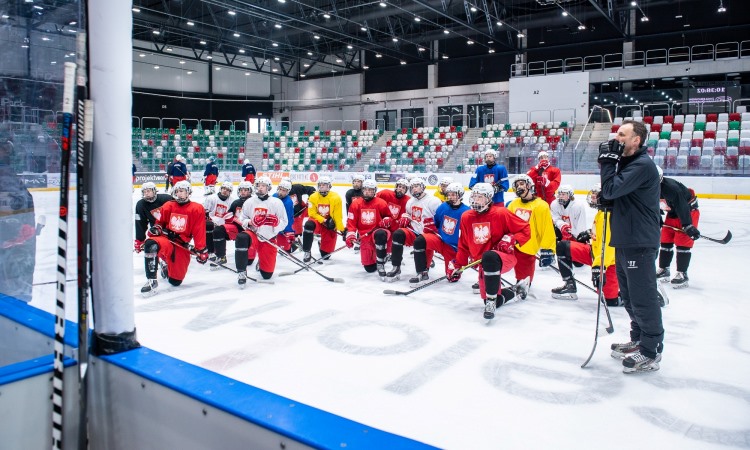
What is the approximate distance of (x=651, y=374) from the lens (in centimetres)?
312

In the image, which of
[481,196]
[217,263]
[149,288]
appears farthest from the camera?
[217,263]

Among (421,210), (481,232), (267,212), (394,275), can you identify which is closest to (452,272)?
(481,232)

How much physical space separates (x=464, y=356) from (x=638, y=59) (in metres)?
20.2

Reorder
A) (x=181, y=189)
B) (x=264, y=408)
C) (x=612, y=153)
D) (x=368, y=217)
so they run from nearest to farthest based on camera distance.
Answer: (x=264, y=408), (x=612, y=153), (x=181, y=189), (x=368, y=217)

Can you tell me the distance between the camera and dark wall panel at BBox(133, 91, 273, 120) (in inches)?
978

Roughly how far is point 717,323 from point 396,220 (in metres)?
3.47

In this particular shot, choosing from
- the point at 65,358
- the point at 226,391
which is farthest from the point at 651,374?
the point at 65,358

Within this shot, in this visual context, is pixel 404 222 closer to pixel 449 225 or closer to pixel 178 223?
pixel 449 225

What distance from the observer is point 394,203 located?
22.4 ft

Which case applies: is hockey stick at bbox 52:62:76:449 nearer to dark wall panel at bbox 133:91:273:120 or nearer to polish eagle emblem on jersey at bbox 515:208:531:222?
polish eagle emblem on jersey at bbox 515:208:531:222

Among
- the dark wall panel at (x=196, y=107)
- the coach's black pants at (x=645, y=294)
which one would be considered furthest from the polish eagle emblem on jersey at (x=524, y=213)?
the dark wall panel at (x=196, y=107)

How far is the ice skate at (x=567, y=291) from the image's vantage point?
493cm

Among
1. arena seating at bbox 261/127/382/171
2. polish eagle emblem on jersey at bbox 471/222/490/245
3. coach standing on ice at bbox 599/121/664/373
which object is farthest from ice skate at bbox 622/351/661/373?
arena seating at bbox 261/127/382/171

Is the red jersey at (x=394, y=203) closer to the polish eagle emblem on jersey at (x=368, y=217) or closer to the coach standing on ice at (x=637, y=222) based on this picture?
the polish eagle emblem on jersey at (x=368, y=217)
